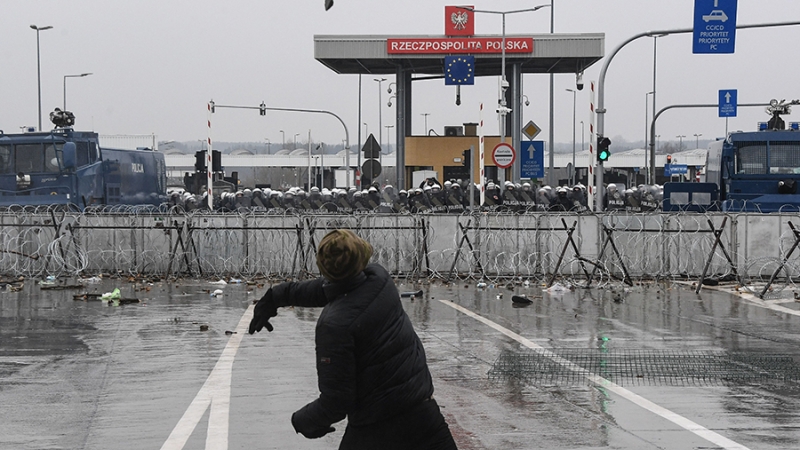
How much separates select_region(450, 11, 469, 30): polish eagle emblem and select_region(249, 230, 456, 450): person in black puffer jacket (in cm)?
4630

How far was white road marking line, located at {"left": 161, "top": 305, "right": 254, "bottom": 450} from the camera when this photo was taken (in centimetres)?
796

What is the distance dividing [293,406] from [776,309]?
11099 millimetres

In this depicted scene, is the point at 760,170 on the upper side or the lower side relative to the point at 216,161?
lower

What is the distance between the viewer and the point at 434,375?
429 inches

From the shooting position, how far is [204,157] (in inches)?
1502

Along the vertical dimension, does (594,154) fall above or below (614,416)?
above

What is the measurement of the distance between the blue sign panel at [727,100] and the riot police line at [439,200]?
1067cm

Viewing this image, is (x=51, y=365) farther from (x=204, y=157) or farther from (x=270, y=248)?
(x=204, y=157)

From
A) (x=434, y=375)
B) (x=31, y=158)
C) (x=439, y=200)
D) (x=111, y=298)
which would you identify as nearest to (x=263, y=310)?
(x=434, y=375)

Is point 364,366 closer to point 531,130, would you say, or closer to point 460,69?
point 531,130

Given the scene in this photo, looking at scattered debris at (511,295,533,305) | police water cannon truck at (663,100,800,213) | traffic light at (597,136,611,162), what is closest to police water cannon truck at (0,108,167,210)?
traffic light at (597,136,611,162)

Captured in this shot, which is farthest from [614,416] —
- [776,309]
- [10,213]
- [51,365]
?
[10,213]

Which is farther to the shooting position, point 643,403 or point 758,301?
point 758,301

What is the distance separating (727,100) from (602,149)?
84.9 ft
